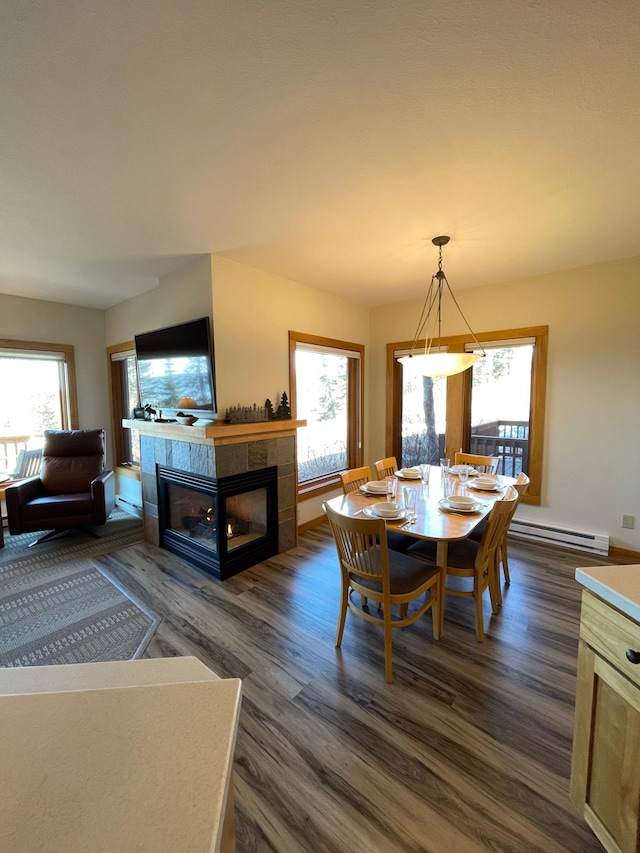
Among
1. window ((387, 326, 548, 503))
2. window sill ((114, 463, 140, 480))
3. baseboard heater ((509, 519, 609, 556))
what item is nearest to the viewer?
baseboard heater ((509, 519, 609, 556))

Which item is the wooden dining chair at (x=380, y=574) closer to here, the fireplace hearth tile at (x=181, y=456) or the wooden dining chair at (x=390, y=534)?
the wooden dining chair at (x=390, y=534)

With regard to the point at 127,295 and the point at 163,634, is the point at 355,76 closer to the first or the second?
the point at 163,634

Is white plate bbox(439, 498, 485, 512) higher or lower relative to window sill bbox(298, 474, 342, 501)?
higher

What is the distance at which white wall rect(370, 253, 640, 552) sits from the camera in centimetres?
303

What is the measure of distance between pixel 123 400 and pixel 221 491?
9.51ft

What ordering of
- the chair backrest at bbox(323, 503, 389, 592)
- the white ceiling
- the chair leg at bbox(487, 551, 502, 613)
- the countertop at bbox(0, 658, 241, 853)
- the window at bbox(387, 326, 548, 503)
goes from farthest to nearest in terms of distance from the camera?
the window at bbox(387, 326, 548, 503) → the chair leg at bbox(487, 551, 502, 613) → the chair backrest at bbox(323, 503, 389, 592) → the white ceiling → the countertop at bbox(0, 658, 241, 853)

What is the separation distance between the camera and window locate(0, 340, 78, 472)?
4.02m

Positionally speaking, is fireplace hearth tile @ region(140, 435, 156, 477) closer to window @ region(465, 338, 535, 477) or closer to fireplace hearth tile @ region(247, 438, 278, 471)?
fireplace hearth tile @ region(247, 438, 278, 471)

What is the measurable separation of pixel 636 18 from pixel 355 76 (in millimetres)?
880

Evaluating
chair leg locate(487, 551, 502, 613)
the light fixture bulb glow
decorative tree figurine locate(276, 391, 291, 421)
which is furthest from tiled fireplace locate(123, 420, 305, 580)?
chair leg locate(487, 551, 502, 613)

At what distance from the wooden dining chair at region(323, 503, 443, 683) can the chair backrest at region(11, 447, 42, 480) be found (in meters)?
4.10

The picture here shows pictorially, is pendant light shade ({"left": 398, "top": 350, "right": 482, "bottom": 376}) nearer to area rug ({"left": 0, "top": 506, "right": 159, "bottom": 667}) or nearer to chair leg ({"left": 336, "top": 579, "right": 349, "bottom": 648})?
chair leg ({"left": 336, "top": 579, "right": 349, "bottom": 648})

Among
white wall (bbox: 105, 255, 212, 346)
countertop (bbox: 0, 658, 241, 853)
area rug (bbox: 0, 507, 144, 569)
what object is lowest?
area rug (bbox: 0, 507, 144, 569)

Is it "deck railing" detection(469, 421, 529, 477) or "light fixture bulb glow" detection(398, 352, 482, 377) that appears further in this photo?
"deck railing" detection(469, 421, 529, 477)
